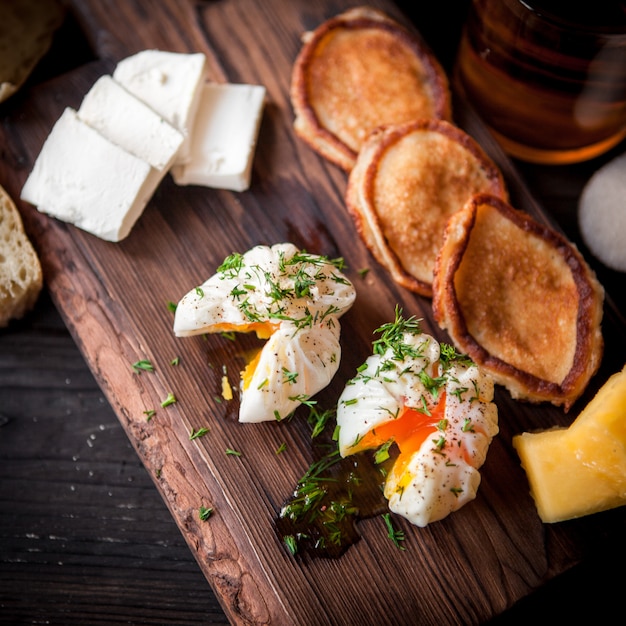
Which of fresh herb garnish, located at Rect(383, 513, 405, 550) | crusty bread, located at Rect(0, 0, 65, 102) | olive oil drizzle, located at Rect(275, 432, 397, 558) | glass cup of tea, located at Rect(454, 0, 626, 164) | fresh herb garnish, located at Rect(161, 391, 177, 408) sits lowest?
fresh herb garnish, located at Rect(383, 513, 405, 550)

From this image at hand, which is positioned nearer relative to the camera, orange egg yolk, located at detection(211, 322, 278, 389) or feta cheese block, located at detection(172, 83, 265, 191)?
orange egg yolk, located at detection(211, 322, 278, 389)

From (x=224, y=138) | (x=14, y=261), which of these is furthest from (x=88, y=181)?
(x=224, y=138)

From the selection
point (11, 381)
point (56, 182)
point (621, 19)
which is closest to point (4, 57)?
point (56, 182)

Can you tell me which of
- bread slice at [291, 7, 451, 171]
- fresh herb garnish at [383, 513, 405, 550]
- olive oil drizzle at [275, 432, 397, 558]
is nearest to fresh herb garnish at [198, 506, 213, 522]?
olive oil drizzle at [275, 432, 397, 558]

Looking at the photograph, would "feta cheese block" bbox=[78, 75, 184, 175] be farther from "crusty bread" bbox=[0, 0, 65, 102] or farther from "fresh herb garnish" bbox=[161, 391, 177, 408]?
"fresh herb garnish" bbox=[161, 391, 177, 408]

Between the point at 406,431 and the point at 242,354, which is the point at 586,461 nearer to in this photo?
the point at 406,431

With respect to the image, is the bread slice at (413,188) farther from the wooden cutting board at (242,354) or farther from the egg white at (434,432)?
the egg white at (434,432)

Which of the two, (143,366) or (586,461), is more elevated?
(143,366)

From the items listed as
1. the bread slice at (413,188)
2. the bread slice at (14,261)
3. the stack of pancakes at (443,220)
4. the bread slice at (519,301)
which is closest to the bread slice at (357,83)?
the stack of pancakes at (443,220)

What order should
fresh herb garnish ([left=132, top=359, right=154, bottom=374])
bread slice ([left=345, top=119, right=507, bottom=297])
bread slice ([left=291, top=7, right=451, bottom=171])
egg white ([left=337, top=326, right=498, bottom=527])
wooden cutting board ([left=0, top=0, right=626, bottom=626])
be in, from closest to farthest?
1. egg white ([left=337, top=326, right=498, bottom=527])
2. wooden cutting board ([left=0, top=0, right=626, bottom=626])
3. fresh herb garnish ([left=132, top=359, right=154, bottom=374])
4. bread slice ([left=345, top=119, right=507, bottom=297])
5. bread slice ([left=291, top=7, right=451, bottom=171])
